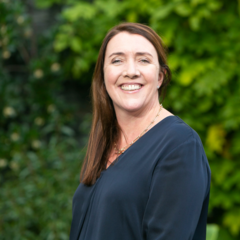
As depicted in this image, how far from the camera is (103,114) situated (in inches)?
68.5

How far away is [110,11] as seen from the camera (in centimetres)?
317

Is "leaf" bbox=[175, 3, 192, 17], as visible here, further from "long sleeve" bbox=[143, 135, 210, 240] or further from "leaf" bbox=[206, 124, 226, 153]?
"long sleeve" bbox=[143, 135, 210, 240]

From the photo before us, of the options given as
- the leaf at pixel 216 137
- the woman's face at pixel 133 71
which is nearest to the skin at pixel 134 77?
the woman's face at pixel 133 71

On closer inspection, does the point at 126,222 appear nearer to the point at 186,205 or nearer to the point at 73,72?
the point at 186,205

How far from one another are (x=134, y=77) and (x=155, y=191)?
536 millimetres

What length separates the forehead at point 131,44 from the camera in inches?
55.6

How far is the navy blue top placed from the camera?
43.9 inches

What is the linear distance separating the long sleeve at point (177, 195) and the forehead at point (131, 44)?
1.61 feet

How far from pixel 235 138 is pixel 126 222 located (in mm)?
1956

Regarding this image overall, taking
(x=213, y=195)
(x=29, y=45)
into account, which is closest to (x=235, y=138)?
(x=213, y=195)

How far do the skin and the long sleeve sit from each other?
305 millimetres

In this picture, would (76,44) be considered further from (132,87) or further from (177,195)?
(177,195)

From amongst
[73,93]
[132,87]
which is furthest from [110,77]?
[73,93]

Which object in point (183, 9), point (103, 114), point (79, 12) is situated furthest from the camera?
point (79, 12)
